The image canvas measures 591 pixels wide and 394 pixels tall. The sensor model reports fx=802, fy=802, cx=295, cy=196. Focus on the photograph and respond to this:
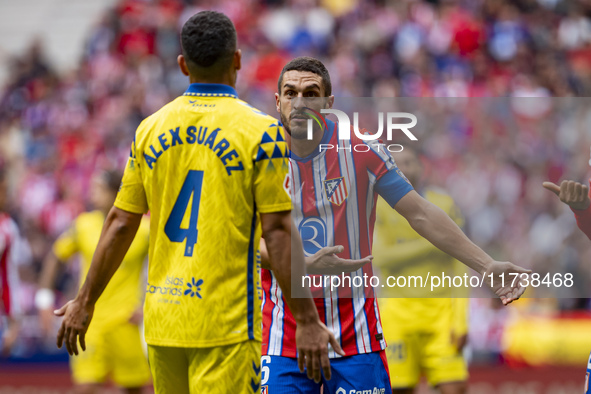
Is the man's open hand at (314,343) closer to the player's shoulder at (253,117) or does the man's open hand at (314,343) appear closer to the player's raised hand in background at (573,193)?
the player's shoulder at (253,117)

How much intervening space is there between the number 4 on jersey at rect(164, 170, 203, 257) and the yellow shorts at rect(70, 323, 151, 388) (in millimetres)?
4380

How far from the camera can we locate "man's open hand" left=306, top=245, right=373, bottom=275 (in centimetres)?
401

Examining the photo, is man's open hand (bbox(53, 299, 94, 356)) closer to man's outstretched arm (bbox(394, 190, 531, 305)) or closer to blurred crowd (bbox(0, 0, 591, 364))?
man's outstretched arm (bbox(394, 190, 531, 305))

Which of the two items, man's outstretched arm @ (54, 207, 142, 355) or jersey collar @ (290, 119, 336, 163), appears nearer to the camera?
man's outstretched arm @ (54, 207, 142, 355)

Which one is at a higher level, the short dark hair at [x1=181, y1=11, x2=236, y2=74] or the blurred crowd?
the blurred crowd

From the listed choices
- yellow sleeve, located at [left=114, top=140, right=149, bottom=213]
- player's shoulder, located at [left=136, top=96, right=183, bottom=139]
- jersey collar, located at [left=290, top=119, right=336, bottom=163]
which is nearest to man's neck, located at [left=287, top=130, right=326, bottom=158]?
jersey collar, located at [left=290, top=119, right=336, bottom=163]

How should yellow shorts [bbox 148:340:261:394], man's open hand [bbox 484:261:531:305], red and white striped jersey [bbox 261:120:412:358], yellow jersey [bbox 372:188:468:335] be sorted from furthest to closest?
yellow jersey [bbox 372:188:468:335], red and white striped jersey [bbox 261:120:412:358], man's open hand [bbox 484:261:531:305], yellow shorts [bbox 148:340:261:394]

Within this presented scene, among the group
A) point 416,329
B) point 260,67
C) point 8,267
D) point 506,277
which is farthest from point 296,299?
point 260,67

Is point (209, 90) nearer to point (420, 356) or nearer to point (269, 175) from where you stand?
point (269, 175)

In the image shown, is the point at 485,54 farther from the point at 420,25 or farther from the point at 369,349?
the point at 369,349

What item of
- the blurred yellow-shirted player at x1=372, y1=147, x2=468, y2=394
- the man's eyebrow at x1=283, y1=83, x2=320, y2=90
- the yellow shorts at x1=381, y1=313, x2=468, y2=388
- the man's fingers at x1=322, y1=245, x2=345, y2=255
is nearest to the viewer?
the man's fingers at x1=322, y1=245, x2=345, y2=255

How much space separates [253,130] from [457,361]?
3.89 metres

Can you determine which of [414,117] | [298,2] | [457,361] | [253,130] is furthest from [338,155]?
[298,2]

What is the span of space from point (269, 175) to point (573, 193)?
1.67m
